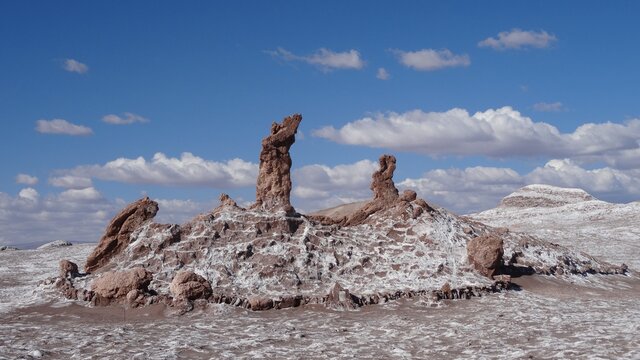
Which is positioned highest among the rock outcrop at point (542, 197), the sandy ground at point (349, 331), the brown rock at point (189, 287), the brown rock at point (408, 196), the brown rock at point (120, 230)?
the rock outcrop at point (542, 197)

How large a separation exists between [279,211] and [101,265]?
22.1ft

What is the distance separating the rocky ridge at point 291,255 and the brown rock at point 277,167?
0.13 ft

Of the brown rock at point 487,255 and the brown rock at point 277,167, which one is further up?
the brown rock at point 277,167

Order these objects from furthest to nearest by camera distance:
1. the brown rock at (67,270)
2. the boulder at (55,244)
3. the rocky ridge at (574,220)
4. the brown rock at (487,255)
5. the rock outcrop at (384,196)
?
the boulder at (55,244) < the rocky ridge at (574,220) < the rock outcrop at (384,196) < the brown rock at (487,255) < the brown rock at (67,270)

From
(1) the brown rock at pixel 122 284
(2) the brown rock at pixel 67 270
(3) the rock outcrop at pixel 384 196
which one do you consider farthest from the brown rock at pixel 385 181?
(2) the brown rock at pixel 67 270

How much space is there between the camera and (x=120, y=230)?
23547mm

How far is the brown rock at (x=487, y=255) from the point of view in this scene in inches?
861

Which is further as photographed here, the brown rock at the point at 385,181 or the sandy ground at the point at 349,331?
the brown rock at the point at 385,181

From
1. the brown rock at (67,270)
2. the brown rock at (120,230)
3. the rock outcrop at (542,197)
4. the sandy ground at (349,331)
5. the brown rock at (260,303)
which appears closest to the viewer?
the sandy ground at (349,331)

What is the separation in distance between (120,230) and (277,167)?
6.35 metres

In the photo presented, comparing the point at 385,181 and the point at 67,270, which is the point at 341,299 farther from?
the point at 67,270

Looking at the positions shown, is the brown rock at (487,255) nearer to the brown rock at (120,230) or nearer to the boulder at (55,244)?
the brown rock at (120,230)

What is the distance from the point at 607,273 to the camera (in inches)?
1048

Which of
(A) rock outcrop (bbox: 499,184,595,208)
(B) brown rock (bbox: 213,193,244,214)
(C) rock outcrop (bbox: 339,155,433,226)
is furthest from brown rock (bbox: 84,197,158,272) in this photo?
(A) rock outcrop (bbox: 499,184,595,208)
